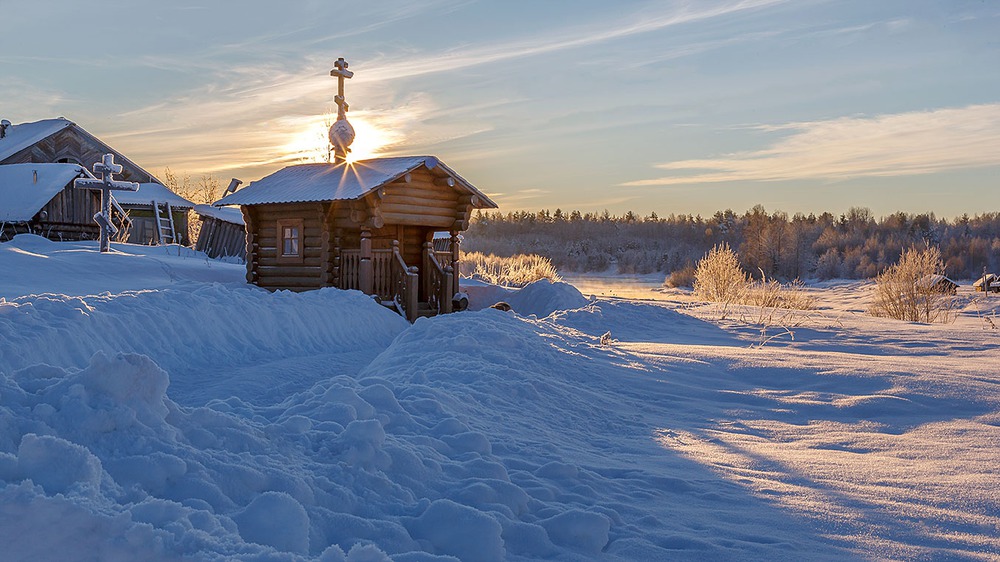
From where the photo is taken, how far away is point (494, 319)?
11.3 m

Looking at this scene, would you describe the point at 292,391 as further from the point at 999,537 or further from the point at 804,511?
the point at 999,537

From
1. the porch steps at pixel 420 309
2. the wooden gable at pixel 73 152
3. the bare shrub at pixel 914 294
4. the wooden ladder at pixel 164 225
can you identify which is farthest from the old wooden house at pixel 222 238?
the bare shrub at pixel 914 294

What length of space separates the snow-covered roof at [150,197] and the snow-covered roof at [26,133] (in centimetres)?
403

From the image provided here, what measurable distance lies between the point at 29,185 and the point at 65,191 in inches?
54.2

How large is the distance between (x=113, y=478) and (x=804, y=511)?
140 inches

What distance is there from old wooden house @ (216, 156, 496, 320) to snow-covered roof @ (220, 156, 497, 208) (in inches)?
1.2

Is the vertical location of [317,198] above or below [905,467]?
above

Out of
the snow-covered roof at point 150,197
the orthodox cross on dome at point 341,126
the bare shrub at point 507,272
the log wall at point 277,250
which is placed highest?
the orthodox cross on dome at point 341,126

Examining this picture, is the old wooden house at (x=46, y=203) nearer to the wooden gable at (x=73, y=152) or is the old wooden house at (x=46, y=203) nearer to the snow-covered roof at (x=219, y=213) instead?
the wooden gable at (x=73, y=152)

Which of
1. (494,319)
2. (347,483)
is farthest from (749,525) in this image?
(494,319)

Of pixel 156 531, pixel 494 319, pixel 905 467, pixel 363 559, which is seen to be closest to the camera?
pixel 156 531

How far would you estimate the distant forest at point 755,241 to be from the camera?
1925 inches

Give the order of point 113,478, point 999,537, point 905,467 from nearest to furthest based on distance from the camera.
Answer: point 113,478 → point 999,537 → point 905,467

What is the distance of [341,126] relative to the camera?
20.1 metres
